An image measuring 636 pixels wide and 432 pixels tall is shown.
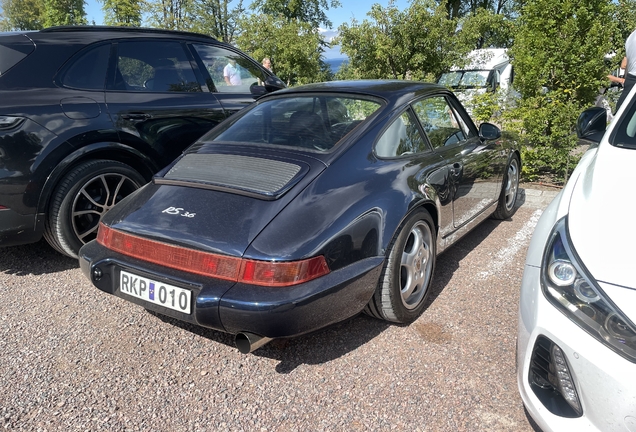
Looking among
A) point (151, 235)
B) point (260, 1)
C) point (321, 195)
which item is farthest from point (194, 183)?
point (260, 1)

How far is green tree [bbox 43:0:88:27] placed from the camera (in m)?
32.9

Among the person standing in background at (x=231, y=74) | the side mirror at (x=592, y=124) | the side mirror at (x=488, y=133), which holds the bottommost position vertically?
the side mirror at (x=488, y=133)

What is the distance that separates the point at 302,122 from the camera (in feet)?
10.4

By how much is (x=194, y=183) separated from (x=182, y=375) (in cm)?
101

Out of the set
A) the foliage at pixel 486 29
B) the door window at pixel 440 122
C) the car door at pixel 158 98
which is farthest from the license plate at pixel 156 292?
the foliage at pixel 486 29

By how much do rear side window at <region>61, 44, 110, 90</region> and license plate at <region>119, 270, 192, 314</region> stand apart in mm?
1994

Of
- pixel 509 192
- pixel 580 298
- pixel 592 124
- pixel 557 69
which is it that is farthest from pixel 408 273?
pixel 557 69

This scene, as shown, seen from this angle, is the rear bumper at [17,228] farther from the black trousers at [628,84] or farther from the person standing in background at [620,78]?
the person standing in background at [620,78]

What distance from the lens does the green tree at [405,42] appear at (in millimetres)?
8656

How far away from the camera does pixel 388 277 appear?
2.70 metres

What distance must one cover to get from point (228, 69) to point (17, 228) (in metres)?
2.51

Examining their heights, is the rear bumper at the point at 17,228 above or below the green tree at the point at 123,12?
below

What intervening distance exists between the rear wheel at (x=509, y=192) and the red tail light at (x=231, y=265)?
2913 millimetres

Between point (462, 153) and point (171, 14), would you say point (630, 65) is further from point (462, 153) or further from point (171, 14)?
point (171, 14)
